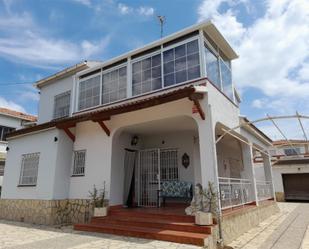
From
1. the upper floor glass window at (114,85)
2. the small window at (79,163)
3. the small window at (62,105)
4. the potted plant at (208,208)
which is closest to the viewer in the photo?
the potted plant at (208,208)

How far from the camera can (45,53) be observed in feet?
49.8

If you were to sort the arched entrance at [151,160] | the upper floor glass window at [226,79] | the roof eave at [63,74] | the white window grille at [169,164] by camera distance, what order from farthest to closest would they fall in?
the roof eave at [63,74] → the white window grille at [169,164] → the upper floor glass window at [226,79] → the arched entrance at [151,160]

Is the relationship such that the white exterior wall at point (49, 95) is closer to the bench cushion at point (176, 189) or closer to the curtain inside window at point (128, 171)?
the curtain inside window at point (128, 171)

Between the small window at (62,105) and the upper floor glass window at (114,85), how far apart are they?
169 inches

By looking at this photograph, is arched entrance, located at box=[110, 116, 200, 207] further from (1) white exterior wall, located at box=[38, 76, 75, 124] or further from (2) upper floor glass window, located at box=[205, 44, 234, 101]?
(1) white exterior wall, located at box=[38, 76, 75, 124]

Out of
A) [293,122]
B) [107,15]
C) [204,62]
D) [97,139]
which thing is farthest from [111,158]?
[293,122]

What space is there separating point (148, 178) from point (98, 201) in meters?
2.93

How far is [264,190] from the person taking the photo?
1562 centimetres

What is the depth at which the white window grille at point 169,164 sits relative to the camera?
41.0ft

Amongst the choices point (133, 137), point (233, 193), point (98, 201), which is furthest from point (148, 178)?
point (233, 193)

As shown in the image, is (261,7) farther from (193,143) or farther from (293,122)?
(193,143)

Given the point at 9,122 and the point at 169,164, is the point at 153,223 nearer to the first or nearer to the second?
the point at 169,164

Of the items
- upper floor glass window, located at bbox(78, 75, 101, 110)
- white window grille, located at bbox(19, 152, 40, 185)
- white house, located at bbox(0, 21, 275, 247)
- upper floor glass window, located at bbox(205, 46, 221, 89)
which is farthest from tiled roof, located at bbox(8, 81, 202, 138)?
upper floor glass window, located at bbox(78, 75, 101, 110)

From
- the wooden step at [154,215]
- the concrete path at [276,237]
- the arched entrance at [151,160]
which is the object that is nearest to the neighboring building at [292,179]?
the concrete path at [276,237]
